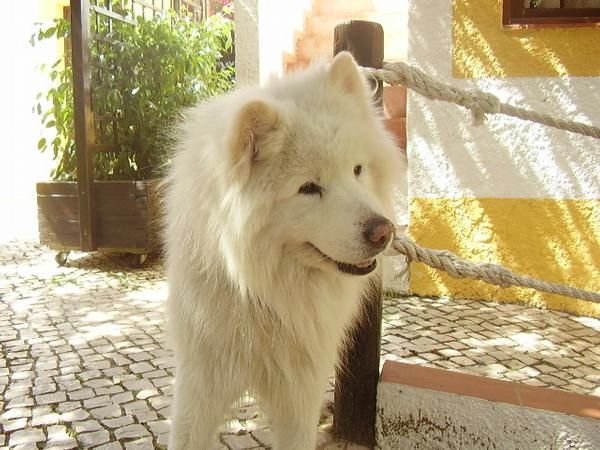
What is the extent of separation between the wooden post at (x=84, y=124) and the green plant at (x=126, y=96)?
1.13 feet

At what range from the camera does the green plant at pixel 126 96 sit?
620 cm

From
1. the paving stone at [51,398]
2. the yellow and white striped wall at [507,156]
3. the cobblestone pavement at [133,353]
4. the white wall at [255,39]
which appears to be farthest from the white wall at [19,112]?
the yellow and white striped wall at [507,156]

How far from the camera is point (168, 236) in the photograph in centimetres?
228

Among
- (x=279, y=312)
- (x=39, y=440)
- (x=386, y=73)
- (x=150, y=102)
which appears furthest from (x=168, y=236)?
(x=150, y=102)

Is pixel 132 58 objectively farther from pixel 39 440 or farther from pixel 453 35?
pixel 39 440

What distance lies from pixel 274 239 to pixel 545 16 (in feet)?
12.2

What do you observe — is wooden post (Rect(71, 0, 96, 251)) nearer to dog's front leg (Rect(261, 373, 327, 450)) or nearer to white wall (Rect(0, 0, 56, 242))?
white wall (Rect(0, 0, 56, 242))

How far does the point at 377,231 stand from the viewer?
5.81 feet

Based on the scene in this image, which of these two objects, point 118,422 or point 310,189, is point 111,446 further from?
point 310,189

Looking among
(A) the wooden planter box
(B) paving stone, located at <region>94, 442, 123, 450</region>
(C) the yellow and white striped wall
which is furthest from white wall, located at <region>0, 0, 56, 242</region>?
(B) paving stone, located at <region>94, 442, 123, 450</region>

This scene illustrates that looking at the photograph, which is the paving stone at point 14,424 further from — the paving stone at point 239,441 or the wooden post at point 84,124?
the wooden post at point 84,124

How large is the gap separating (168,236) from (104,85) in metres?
4.65

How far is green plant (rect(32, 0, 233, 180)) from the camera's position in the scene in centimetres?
620

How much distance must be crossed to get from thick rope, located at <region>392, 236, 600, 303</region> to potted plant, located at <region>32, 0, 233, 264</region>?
4.00m
